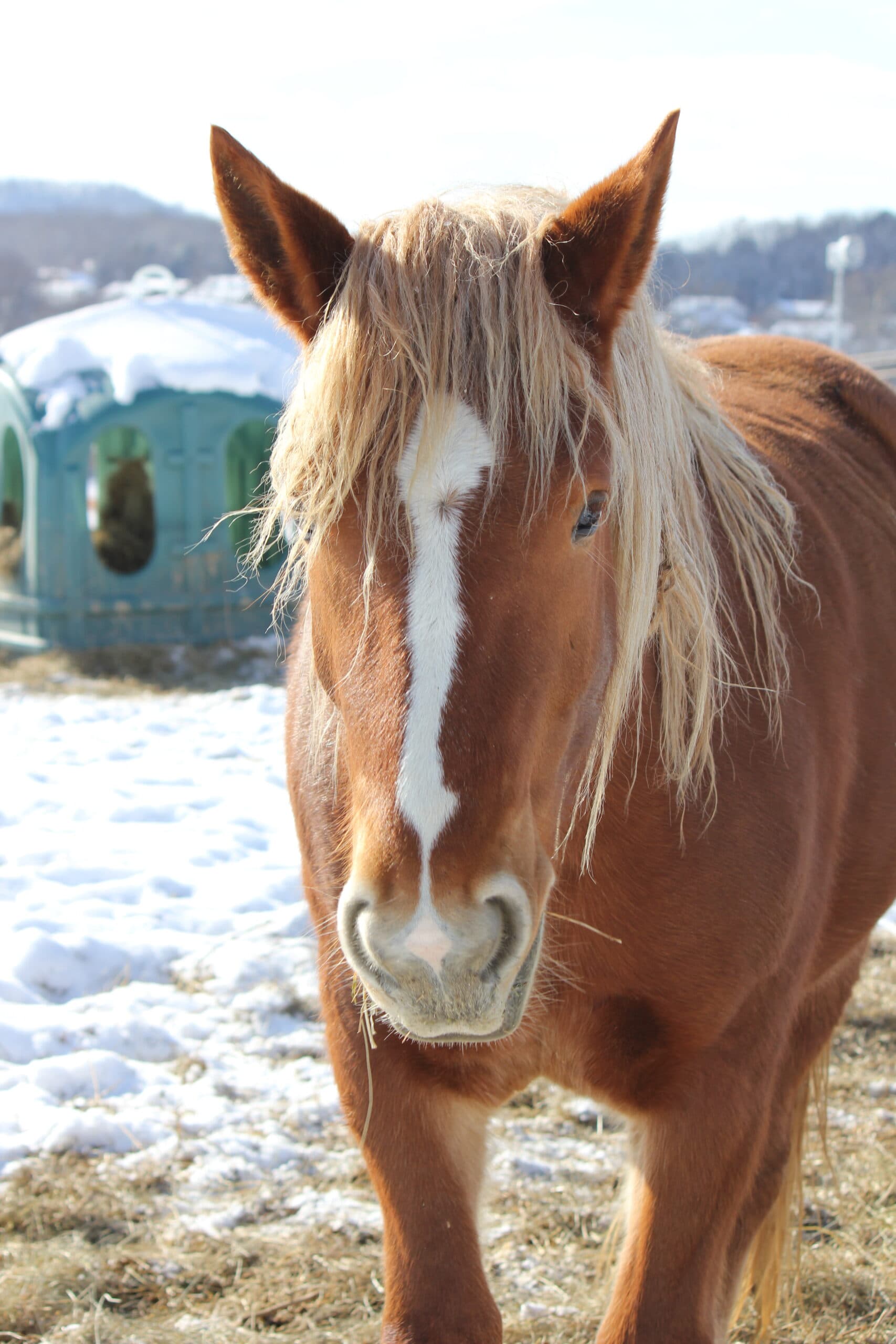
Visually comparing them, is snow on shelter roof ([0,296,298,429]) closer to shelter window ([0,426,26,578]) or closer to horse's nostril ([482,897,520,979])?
shelter window ([0,426,26,578])

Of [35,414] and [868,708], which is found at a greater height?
[35,414]

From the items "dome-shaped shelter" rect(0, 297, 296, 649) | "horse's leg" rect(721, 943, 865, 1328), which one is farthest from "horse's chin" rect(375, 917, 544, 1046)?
"dome-shaped shelter" rect(0, 297, 296, 649)

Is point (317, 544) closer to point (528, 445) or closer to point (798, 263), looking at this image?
point (528, 445)

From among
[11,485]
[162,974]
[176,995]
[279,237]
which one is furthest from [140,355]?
[279,237]

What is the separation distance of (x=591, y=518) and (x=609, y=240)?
0.38 m

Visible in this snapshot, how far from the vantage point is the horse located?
1359mm

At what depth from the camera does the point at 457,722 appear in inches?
52.4

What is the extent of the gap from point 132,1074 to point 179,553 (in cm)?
624

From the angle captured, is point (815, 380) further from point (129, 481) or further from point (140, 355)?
point (129, 481)

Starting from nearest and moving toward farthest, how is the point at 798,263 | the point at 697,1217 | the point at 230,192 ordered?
the point at 230,192
the point at 697,1217
the point at 798,263

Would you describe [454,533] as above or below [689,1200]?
above

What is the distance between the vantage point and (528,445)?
1.46 meters

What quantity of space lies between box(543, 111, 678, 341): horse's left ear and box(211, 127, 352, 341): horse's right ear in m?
0.30

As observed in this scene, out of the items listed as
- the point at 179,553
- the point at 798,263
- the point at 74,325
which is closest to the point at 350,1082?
the point at 179,553
